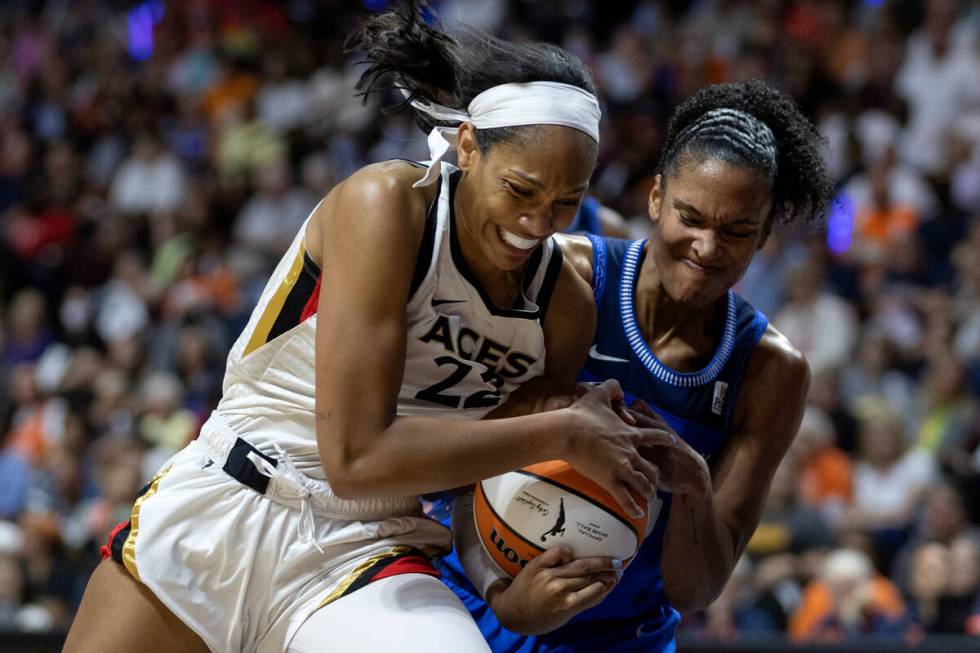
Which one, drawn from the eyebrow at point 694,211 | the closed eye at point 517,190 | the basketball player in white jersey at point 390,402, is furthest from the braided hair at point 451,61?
the eyebrow at point 694,211

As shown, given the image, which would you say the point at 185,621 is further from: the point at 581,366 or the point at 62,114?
the point at 62,114

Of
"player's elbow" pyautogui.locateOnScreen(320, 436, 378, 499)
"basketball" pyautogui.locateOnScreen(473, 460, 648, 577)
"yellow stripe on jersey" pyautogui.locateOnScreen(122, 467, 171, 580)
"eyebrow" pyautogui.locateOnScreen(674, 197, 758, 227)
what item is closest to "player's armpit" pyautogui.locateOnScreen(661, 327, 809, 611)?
"basketball" pyautogui.locateOnScreen(473, 460, 648, 577)

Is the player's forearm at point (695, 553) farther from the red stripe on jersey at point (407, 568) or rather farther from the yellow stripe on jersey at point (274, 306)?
the yellow stripe on jersey at point (274, 306)

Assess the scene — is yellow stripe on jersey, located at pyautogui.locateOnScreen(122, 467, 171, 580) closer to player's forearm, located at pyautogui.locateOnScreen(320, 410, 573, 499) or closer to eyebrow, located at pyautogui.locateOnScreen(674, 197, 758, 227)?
player's forearm, located at pyautogui.locateOnScreen(320, 410, 573, 499)

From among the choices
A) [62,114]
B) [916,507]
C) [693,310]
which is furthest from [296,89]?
[693,310]

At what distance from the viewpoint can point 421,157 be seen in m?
8.14

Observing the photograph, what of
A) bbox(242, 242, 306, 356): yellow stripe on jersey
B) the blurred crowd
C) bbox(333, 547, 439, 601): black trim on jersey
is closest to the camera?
bbox(333, 547, 439, 601): black trim on jersey

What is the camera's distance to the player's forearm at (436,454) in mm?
2297

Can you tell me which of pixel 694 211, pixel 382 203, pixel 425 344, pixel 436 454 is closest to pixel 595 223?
pixel 694 211

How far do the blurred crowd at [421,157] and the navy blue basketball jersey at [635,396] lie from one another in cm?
45

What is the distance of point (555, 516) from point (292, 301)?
2.27 feet

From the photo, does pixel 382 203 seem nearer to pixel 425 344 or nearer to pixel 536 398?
pixel 425 344

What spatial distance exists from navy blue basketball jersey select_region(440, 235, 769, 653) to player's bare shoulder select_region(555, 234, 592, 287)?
2 centimetres

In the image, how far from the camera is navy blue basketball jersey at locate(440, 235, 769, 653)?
2912 mm
